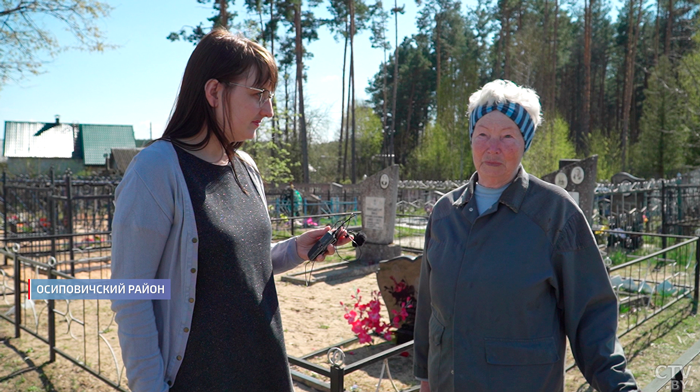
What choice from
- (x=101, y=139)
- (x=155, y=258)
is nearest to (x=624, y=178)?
(x=155, y=258)

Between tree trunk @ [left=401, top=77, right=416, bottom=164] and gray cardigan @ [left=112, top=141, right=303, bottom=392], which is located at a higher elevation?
tree trunk @ [left=401, top=77, right=416, bottom=164]

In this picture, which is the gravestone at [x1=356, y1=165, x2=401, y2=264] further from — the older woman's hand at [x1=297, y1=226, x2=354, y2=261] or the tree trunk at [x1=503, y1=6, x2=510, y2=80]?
the tree trunk at [x1=503, y1=6, x2=510, y2=80]

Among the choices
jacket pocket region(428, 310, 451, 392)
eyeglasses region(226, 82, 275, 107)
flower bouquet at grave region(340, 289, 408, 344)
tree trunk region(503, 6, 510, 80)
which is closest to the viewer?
eyeglasses region(226, 82, 275, 107)

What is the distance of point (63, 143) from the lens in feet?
141

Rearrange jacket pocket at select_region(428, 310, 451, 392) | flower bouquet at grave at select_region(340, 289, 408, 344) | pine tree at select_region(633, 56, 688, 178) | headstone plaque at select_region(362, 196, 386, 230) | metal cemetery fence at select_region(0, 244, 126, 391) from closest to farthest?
jacket pocket at select_region(428, 310, 451, 392) < metal cemetery fence at select_region(0, 244, 126, 391) < flower bouquet at grave at select_region(340, 289, 408, 344) < headstone plaque at select_region(362, 196, 386, 230) < pine tree at select_region(633, 56, 688, 178)

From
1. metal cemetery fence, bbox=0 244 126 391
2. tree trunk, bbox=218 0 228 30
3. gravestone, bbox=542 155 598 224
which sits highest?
tree trunk, bbox=218 0 228 30

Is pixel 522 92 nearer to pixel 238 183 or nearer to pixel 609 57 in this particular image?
pixel 238 183

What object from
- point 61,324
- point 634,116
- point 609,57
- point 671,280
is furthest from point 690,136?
point 61,324

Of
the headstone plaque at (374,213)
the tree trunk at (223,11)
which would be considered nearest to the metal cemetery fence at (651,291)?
the headstone plaque at (374,213)

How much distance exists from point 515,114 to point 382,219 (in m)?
8.28

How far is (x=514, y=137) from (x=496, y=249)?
432 millimetres

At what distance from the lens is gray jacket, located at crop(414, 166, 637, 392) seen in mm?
1583

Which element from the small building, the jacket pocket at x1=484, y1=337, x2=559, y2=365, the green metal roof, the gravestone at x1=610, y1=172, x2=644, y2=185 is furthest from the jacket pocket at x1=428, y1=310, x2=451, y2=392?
the small building

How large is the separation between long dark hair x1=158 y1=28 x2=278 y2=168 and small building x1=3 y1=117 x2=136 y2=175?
44010mm
